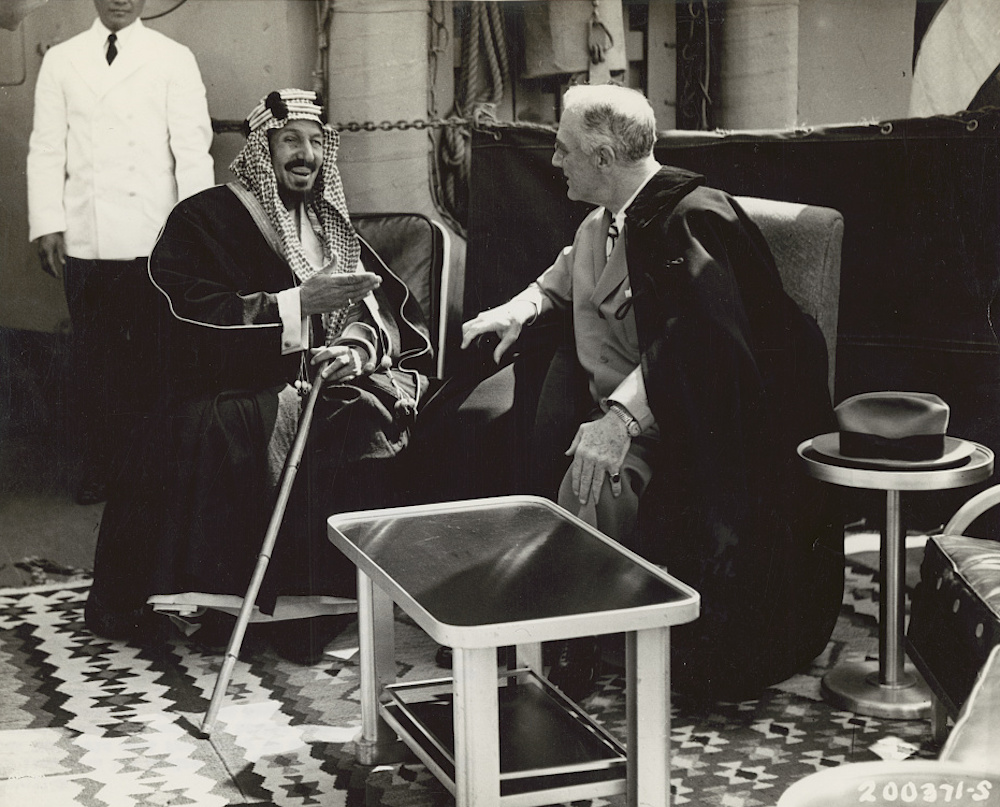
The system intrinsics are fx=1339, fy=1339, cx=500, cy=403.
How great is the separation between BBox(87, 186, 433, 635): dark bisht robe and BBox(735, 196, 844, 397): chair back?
1.25 meters

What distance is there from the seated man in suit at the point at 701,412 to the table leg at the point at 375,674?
2.17ft

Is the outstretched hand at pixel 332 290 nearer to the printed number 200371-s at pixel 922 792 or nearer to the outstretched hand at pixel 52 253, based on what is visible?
the outstretched hand at pixel 52 253

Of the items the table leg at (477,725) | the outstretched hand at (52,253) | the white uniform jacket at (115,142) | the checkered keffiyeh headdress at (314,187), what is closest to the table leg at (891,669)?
the table leg at (477,725)

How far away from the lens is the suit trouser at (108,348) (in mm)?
3926

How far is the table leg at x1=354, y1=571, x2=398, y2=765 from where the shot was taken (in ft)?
10.2

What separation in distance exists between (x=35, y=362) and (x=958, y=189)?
2780mm

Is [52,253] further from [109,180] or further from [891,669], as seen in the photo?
[891,669]

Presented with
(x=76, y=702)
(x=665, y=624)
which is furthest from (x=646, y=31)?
(x=76, y=702)

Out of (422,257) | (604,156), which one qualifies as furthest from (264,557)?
(604,156)

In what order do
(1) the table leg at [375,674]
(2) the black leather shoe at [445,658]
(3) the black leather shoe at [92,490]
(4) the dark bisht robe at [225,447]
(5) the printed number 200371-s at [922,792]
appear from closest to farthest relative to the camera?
(5) the printed number 200371-s at [922,792]
(1) the table leg at [375,674]
(2) the black leather shoe at [445,658]
(4) the dark bisht robe at [225,447]
(3) the black leather shoe at [92,490]

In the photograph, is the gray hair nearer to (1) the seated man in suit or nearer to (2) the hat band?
(1) the seated man in suit

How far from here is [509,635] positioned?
7.94 feet

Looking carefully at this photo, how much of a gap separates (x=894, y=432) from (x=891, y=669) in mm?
620

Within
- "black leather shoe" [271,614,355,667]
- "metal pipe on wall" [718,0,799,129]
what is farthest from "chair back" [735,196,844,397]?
"black leather shoe" [271,614,355,667]
